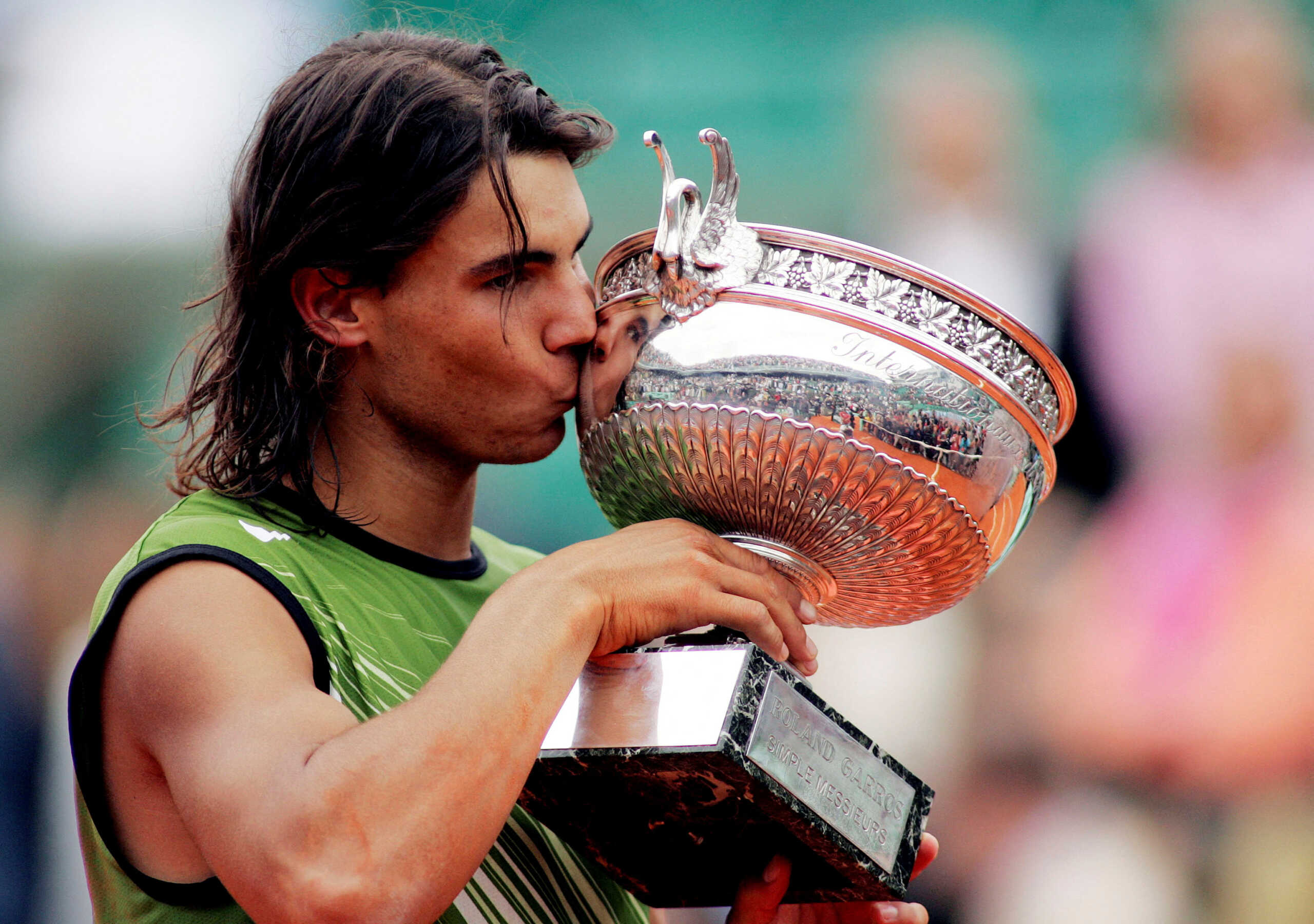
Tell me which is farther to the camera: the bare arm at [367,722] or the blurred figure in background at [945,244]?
the blurred figure in background at [945,244]

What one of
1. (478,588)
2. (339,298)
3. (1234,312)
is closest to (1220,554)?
(1234,312)

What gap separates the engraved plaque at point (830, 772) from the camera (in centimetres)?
104

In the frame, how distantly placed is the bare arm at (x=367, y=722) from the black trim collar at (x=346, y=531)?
0.70 ft

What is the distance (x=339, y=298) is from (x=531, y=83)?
0.35 meters

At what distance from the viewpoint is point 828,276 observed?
1.14 metres

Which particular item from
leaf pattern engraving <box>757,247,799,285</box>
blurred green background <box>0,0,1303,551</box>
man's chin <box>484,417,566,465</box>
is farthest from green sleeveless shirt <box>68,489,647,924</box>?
blurred green background <box>0,0,1303,551</box>

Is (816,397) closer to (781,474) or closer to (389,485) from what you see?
(781,474)

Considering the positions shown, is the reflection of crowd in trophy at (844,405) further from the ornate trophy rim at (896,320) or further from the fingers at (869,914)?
the fingers at (869,914)

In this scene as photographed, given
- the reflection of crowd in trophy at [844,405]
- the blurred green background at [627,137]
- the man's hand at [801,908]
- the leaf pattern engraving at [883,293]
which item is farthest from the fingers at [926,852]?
the blurred green background at [627,137]

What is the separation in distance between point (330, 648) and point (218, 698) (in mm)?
175

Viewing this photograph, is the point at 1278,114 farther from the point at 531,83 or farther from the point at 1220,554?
the point at 531,83

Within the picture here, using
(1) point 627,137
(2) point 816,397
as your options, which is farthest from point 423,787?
(1) point 627,137

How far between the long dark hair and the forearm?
0.43 metres

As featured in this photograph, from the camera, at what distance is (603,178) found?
10.4 ft
